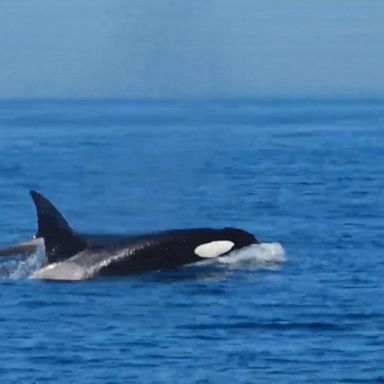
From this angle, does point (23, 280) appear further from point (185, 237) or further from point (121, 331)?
point (121, 331)

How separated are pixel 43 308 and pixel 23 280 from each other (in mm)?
2730

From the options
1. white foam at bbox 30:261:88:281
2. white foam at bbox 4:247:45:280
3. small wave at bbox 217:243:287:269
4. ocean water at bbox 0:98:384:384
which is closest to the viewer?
ocean water at bbox 0:98:384:384

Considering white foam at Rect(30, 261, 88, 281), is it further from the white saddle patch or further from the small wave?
the small wave

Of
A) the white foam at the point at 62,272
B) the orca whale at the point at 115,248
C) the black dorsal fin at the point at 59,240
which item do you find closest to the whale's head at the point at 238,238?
the orca whale at the point at 115,248

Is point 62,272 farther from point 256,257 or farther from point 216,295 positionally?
point 256,257

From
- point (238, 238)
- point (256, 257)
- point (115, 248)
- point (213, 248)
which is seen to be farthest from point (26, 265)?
point (256, 257)

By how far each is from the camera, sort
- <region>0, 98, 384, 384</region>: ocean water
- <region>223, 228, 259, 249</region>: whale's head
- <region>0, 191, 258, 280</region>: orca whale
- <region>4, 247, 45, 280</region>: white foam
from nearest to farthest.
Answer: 1. <region>0, 98, 384, 384</region>: ocean water
2. <region>0, 191, 258, 280</region>: orca whale
3. <region>4, 247, 45, 280</region>: white foam
4. <region>223, 228, 259, 249</region>: whale's head

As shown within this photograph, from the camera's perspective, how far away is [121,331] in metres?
20.3

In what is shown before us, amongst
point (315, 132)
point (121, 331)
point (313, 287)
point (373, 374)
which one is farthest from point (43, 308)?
point (315, 132)

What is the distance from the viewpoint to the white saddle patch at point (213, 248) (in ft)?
85.4

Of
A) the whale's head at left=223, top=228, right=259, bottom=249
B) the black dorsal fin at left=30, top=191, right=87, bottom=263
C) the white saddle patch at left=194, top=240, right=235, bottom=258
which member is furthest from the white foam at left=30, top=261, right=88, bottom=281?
the whale's head at left=223, top=228, right=259, bottom=249

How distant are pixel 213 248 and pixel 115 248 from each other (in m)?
1.58

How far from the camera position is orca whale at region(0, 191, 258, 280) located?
2505 centimetres

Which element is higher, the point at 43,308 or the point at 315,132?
the point at 43,308
